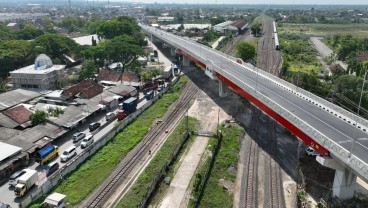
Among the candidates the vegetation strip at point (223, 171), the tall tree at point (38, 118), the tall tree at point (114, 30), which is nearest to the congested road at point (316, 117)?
the vegetation strip at point (223, 171)

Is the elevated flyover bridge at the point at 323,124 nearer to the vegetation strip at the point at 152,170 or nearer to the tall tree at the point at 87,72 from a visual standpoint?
the vegetation strip at the point at 152,170

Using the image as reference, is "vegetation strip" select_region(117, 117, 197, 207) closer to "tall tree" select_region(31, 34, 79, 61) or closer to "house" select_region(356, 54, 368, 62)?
"tall tree" select_region(31, 34, 79, 61)

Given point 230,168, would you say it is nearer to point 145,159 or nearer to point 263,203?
point 263,203

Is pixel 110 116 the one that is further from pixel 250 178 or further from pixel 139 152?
pixel 250 178

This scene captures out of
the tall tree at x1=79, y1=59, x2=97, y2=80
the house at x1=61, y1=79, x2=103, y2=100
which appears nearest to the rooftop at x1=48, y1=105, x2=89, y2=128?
the house at x1=61, y1=79, x2=103, y2=100

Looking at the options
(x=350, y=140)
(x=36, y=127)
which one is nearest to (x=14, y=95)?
(x=36, y=127)

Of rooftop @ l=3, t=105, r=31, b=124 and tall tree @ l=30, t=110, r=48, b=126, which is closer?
tall tree @ l=30, t=110, r=48, b=126

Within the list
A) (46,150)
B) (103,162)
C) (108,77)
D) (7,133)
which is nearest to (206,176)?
(103,162)
